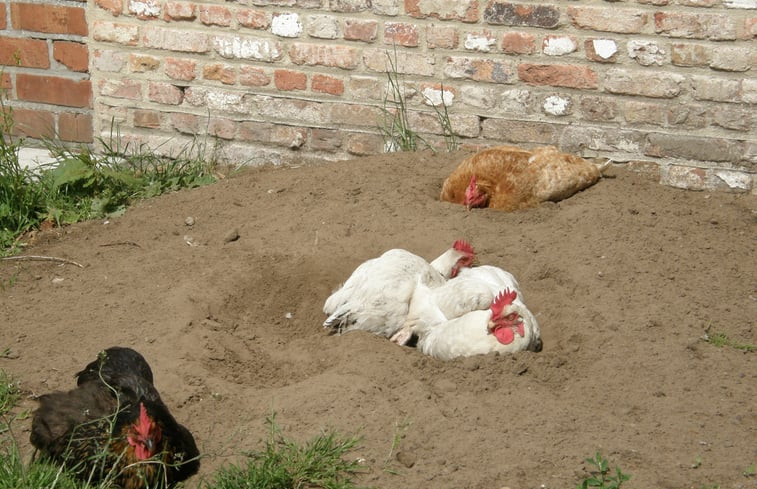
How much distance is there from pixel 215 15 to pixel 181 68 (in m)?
0.39

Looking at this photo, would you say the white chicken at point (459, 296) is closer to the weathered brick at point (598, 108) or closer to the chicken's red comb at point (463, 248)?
the chicken's red comb at point (463, 248)

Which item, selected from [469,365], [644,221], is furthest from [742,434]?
[644,221]

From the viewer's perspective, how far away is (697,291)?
3.85 meters

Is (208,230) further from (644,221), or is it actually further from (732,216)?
(732,216)

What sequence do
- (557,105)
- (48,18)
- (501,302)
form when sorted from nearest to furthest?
1. (501,302)
2. (557,105)
3. (48,18)

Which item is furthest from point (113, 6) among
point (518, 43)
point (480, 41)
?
point (518, 43)

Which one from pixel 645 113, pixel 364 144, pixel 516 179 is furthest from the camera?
pixel 364 144

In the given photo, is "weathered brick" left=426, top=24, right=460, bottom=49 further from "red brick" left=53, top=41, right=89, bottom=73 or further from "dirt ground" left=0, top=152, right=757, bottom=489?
"red brick" left=53, top=41, right=89, bottom=73

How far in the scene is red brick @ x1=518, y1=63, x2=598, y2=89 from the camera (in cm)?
484

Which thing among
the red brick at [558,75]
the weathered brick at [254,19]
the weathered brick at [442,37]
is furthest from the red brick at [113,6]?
the red brick at [558,75]

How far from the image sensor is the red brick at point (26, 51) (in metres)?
5.41

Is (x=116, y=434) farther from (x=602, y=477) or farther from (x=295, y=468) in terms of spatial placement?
(x=602, y=477)

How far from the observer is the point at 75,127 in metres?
5.56

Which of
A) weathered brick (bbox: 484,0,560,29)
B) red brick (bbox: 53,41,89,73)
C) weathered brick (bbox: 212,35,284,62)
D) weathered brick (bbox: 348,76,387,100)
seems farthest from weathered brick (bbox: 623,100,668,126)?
red brick (bbox: 53,41,89,73)
